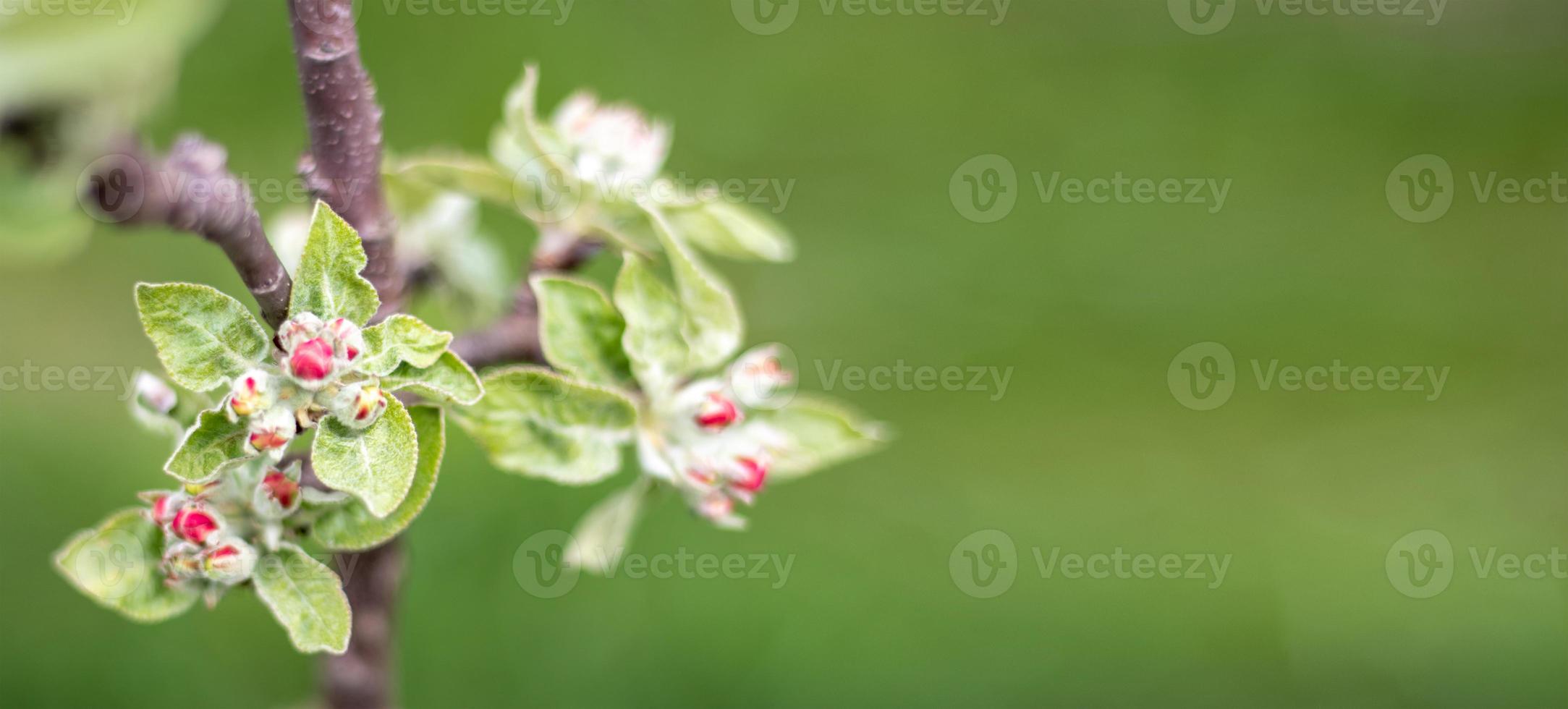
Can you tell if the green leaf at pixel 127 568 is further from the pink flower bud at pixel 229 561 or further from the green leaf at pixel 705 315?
the green leaf at pixel 705 315

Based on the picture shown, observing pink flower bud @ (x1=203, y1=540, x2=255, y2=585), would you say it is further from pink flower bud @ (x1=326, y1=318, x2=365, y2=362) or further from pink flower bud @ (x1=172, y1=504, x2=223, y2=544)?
pink flower bud @ (x1=326, y1=318, x2=365, y2=362)

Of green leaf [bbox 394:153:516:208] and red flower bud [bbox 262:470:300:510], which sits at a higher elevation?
green leaf [bbox 394:153:516:208]

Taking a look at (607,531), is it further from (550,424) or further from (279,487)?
(279,487)

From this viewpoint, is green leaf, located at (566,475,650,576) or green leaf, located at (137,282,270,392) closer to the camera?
green leaf, located at (137,282,270,392)

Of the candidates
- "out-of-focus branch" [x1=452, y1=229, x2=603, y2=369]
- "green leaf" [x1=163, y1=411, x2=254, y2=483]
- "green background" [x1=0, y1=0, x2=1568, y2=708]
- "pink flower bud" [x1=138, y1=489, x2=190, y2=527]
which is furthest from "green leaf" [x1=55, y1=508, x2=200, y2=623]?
"green background" [x1=0, y1=0, x2=1568, y2=708]

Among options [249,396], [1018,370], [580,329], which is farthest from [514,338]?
[1018,370]

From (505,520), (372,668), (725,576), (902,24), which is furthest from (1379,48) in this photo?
(372,668)

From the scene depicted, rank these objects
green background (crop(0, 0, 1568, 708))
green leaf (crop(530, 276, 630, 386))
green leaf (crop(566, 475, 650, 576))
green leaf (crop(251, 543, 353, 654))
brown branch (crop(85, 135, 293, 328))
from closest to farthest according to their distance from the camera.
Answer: brown branch (crop(85, 135, 293, 328)) → green leaf (crop(251, 543, 353, 654)) → green leaf (crop(530, 276, 630, 386)) → green leaf (crop(566, 475, 650, 576)) → green background (crop(0, 0, 1568, 708))
